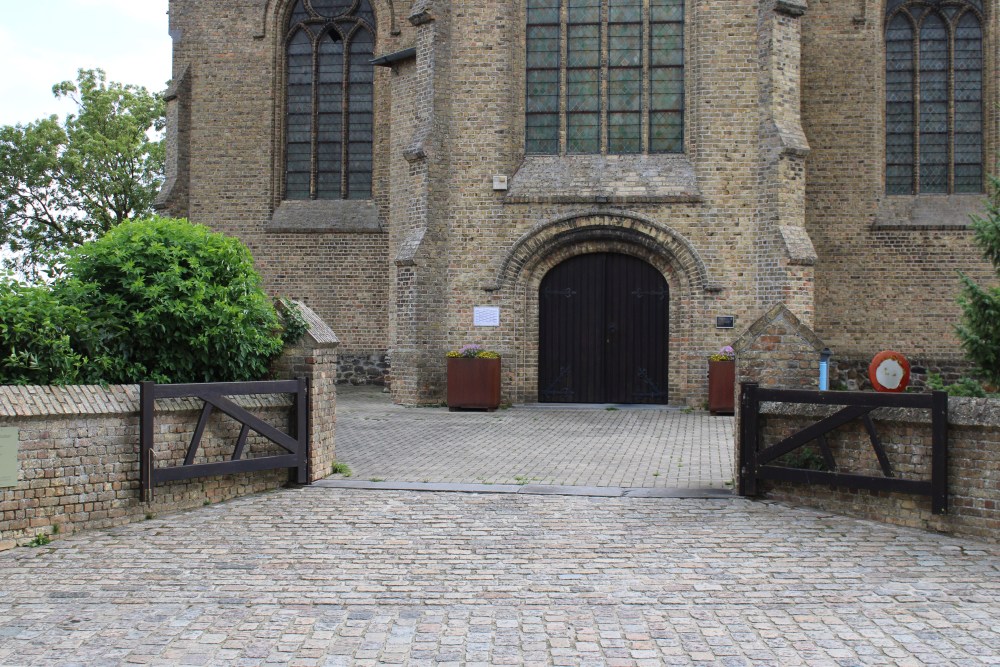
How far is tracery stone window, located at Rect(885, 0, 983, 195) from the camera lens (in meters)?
20.2

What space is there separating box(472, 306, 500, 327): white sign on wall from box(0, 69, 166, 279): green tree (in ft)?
60.4

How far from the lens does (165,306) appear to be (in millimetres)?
8094

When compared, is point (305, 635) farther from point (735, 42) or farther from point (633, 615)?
point (735, 42)

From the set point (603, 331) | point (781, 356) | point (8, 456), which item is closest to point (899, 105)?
point (603, 331)

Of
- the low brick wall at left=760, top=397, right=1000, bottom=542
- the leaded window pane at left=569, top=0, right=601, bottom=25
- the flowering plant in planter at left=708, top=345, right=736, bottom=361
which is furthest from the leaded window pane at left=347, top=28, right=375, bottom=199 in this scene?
the low brick wall at left=760, top=397, right=1000, bottom=542

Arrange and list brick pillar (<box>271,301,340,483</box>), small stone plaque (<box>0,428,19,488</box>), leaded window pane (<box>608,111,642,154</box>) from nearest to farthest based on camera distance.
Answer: small stone plaque (<box>0,428,19,488</box>) < brick pillar (<box>271,301,340,483</box>) < leaded window pane (<box>608,111,642,154</box>)

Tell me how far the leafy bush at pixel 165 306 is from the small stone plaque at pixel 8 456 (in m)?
1.33

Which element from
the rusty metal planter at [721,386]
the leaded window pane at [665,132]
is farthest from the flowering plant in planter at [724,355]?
the leaded window pane at [665,132]

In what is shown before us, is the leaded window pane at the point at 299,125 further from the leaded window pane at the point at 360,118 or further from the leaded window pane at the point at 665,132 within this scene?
the leaded window pane at the point at 665,132

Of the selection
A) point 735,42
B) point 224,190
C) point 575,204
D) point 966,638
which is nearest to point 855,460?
point 966,638

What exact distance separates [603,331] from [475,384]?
295cm

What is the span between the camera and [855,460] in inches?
298

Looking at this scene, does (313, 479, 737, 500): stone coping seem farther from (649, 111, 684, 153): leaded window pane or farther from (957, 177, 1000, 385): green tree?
(649, 111, 684, 153): leaded window pane

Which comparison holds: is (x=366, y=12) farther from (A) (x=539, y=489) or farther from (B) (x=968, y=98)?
(A) (x=539, y=489)
